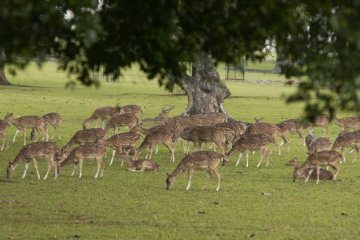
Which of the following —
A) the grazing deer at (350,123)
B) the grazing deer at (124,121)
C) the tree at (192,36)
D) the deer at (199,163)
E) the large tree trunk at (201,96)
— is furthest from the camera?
the large tree trunk at (201,96)

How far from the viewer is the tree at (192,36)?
26.6 feet

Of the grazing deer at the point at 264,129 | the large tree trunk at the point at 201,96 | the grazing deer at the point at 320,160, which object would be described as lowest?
the grazing deer at the point at 320,160

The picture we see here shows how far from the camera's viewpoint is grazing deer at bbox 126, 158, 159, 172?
20453mm

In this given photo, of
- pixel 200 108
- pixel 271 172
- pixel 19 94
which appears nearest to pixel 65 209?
pixel 271 172

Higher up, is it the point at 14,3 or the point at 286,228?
the point at 14,3

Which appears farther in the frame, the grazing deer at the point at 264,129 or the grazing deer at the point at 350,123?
the grazing deer at the point at 350,123

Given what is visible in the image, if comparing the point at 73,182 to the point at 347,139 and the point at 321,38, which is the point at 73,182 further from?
the point at 321,38

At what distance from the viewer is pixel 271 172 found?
20.8 meters

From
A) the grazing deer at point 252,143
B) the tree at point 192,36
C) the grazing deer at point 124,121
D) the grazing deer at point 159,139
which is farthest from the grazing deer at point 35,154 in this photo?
the tree at point 192,36

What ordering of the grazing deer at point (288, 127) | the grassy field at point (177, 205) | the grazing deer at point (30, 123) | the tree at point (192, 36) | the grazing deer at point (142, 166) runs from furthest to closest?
the grazing deer at point (30, 123) < the grazing deer at point (288, 127) < the grazing deer at point (142, 166) < the grassy field at point (177, 205) < the tree at point (192, 36)

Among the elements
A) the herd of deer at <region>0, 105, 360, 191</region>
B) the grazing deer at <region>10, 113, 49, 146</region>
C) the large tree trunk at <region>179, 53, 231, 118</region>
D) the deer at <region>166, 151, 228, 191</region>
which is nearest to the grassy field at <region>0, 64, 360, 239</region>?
the deer at <region>166, 151, 228, 191</region>

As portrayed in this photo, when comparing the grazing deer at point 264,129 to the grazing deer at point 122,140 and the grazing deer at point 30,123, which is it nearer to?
the grazing deer at point 122,140

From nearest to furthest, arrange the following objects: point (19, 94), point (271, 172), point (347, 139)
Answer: point (271, 172) → point (347, 139) → point (19, 94)

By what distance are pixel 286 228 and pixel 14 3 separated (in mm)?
7244
